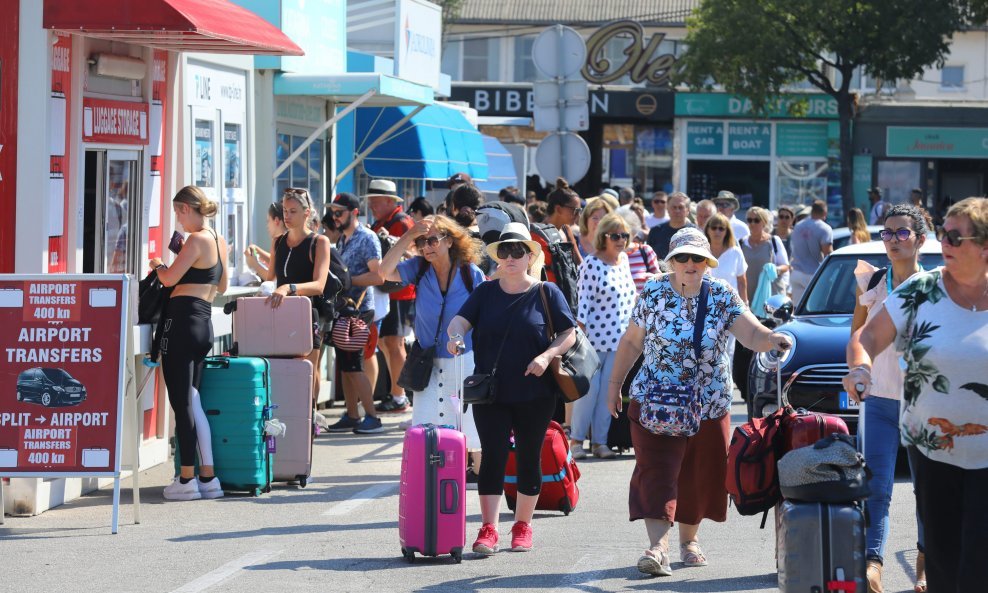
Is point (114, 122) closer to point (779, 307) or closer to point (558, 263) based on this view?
point (558, 263)

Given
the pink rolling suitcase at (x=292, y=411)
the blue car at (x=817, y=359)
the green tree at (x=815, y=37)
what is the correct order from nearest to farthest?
the pink rolling suitcase at (x=292, y=411) < the blue car at (x=817, y=359) < the green tree at (x=815, y=37)

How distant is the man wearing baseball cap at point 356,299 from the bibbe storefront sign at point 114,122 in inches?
85.1

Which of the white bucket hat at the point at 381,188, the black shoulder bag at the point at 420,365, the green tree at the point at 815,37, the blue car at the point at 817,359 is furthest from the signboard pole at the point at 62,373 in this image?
the green tree at the point at 815,37

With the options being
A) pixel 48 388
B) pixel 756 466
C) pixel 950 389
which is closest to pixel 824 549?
pixel 756 466

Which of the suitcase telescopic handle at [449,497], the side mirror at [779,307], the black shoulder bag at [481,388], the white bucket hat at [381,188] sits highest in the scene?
the white bucket hat at [381,188]

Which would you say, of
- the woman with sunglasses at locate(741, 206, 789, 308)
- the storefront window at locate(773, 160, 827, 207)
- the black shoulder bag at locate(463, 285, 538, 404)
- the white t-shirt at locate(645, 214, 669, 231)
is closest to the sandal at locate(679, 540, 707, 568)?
the black shoulder bag at locate(463, 285, 538, 404)

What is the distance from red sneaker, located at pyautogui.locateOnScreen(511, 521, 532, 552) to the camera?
7.94 meters

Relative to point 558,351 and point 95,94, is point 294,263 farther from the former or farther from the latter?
point 558,351

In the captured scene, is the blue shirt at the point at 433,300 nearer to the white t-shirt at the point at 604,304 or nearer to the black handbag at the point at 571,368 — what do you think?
the black handbag at the point at 571,368

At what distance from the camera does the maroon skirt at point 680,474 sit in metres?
7.36

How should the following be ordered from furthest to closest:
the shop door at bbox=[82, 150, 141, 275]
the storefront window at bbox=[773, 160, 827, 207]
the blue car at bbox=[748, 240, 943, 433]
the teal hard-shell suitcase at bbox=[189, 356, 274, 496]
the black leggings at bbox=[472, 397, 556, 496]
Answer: the storefront window at bbox=[773, 160, 827, 207] < the shop door at bbox=[82, 150, 141, 275] < the blue car at bbox=[748, 240, 943, 433] < the teal hard-shell suitcase at bbox=[189, 356, 274, 496] < the black leggings at bbox=[472, 397, 556, 496]

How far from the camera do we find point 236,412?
31.5ft

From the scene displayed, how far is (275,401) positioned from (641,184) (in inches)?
1382

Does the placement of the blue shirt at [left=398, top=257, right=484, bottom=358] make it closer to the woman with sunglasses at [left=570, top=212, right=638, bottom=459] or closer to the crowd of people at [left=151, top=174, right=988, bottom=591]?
the crowd of people at [left=151, top=174, right=988, bottom=591]
